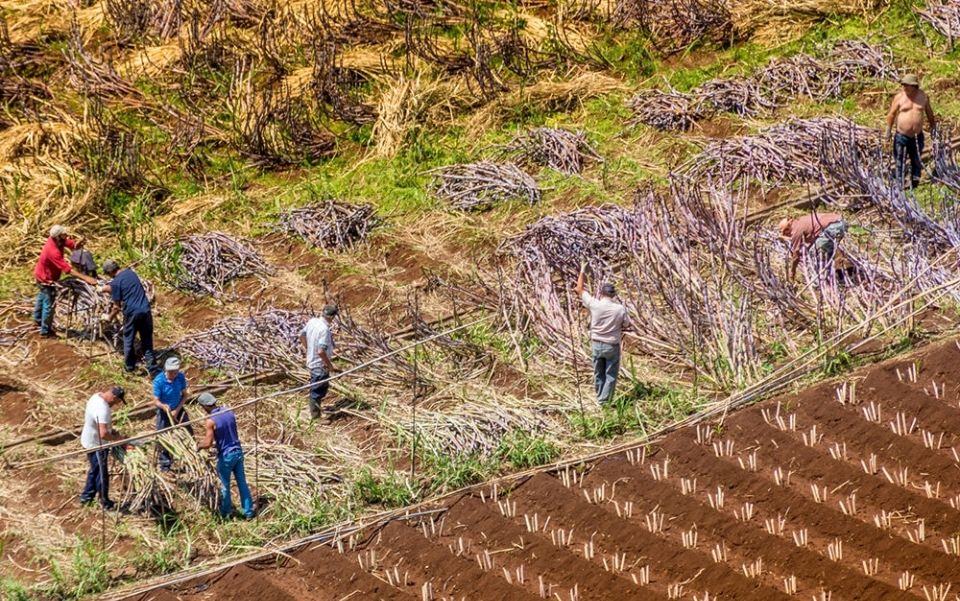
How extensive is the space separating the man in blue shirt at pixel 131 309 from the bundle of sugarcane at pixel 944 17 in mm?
9478

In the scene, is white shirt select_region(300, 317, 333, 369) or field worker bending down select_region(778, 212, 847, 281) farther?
field worker bending down select_region(778, 212, 847, 281)

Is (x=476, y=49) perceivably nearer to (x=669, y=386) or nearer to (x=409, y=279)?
(x=409, y=279)

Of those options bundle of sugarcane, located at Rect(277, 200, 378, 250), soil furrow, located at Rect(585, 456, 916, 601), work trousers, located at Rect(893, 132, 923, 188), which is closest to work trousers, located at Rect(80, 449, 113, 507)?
soil furrow, located at Rect(585, 456, 916, 601)

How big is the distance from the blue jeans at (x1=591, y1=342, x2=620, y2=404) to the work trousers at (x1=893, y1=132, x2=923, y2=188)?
4071 millimetres

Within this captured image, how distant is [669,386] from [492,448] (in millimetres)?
1514

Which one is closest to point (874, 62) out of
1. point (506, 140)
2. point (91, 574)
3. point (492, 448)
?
point (506, 140)

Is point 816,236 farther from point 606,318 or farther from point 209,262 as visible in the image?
point 209,262

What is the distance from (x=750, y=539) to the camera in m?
11.1

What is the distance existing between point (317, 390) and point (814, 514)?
3.82 meters

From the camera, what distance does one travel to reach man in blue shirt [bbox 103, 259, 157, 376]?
42.7 ft

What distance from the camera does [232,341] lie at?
13.5 m

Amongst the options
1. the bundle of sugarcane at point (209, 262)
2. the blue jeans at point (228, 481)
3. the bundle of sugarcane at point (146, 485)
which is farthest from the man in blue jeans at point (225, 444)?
the bundle of sugarcane at point (209, 262)

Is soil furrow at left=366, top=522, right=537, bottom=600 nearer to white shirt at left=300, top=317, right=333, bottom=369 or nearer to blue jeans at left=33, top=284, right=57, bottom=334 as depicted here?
white shirt at left=300, top=317, right=333, bottom=369

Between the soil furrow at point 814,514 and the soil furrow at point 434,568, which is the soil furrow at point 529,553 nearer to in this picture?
the soil furrow at point 434,568
